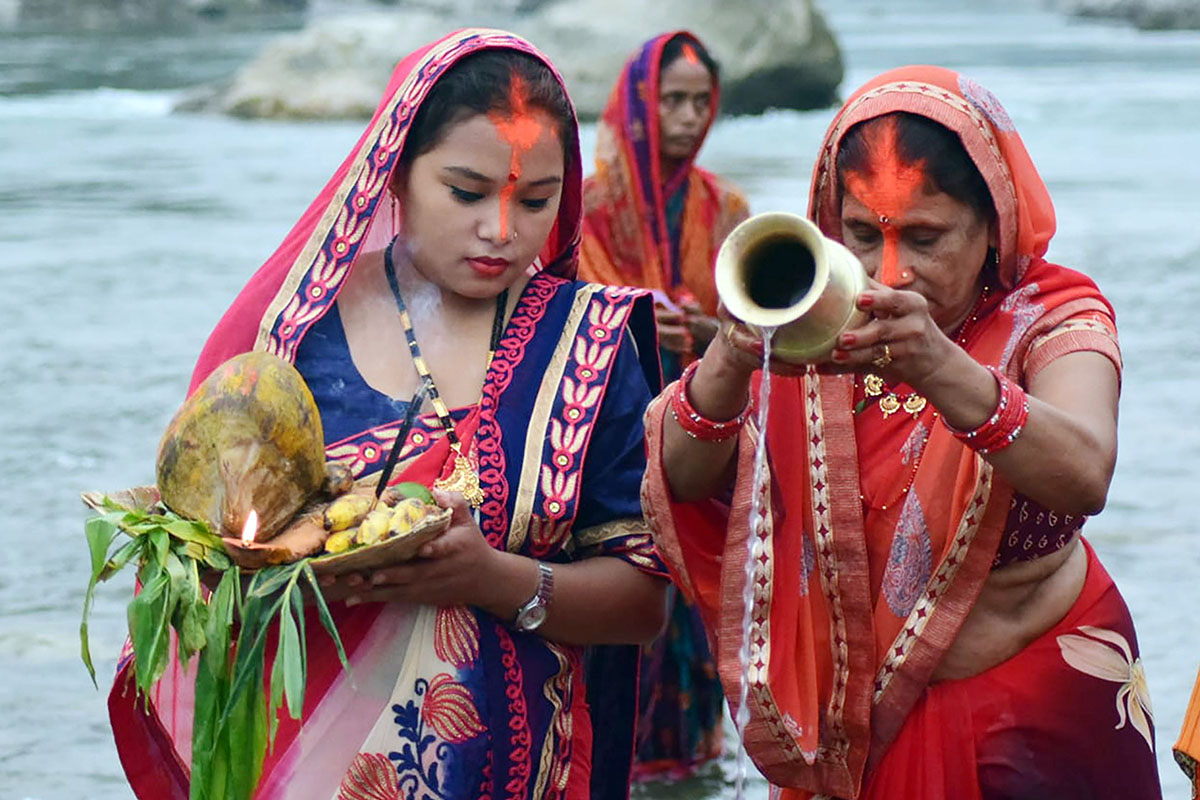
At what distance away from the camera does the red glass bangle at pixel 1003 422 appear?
2410 millimetres

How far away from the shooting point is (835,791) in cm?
283

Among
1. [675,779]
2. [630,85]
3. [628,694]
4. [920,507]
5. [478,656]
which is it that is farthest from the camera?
[630,85]

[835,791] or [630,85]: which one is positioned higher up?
[630,85]

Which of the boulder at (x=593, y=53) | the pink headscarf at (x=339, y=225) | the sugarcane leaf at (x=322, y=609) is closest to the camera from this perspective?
the sugarcane leaf at (x=322, y=609)

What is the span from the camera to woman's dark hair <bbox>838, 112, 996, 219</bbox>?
8.72 feet

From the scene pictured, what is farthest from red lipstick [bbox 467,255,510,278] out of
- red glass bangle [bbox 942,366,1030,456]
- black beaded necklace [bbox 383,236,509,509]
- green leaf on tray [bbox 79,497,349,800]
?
red glass bangle [bbox 942,366,1030,456]

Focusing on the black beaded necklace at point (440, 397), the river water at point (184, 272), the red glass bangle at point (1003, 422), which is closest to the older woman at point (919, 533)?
the red glass bangle at point (1003, 422)

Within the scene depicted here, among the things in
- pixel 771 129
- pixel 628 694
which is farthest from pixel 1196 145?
A: pixel 628 694

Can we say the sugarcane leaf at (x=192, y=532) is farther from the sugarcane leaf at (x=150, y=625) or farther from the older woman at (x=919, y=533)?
the older woman at (x=919, y=533)

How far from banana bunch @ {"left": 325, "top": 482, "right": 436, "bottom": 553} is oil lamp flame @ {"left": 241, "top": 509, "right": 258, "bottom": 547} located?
106mm

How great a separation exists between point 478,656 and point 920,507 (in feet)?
2.45

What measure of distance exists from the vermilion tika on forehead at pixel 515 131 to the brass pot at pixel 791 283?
1.96ft

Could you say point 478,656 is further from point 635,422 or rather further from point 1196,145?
point 1196,145

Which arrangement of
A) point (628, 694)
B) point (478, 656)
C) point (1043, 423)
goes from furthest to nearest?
point (628, 694) → point (478, 656) → point (1043, 423)
